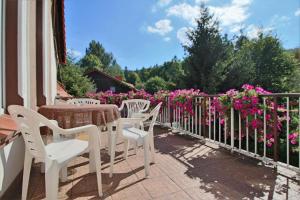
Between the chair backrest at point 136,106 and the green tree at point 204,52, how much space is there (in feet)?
31.9

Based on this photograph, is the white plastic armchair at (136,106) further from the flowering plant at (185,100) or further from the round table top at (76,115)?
the round table top at (76,115)

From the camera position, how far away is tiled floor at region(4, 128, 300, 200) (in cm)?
207

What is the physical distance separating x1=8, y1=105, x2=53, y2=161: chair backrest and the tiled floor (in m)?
0.66

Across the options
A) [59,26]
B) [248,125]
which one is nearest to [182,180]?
[248,125]

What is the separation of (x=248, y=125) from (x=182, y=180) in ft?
4.56

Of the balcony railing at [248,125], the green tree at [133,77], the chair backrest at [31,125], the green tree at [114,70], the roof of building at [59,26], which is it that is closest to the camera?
the chair backrest at [31,125]

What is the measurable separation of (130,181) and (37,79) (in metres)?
2.95

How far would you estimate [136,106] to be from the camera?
14.7ft

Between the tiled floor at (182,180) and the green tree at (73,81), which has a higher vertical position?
the green tree at (73,81)

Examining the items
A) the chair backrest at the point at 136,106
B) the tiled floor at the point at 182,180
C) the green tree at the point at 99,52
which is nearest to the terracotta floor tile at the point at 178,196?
the tiled floor at the point at 182,180

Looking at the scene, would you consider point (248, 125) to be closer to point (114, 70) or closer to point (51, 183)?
point (51, 183)

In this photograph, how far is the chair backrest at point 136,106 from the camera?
4379mm

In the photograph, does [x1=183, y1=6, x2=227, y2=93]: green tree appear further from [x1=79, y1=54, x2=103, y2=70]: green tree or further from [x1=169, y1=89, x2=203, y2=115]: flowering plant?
[x1=79, y1=54, x2=103, y2=70]: green tree

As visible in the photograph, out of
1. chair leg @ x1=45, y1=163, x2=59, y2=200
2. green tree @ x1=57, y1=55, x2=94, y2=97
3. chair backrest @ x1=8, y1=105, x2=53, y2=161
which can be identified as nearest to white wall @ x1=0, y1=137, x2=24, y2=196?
chair backrest @ x1=8, y1=105, x2=53, y2=161
